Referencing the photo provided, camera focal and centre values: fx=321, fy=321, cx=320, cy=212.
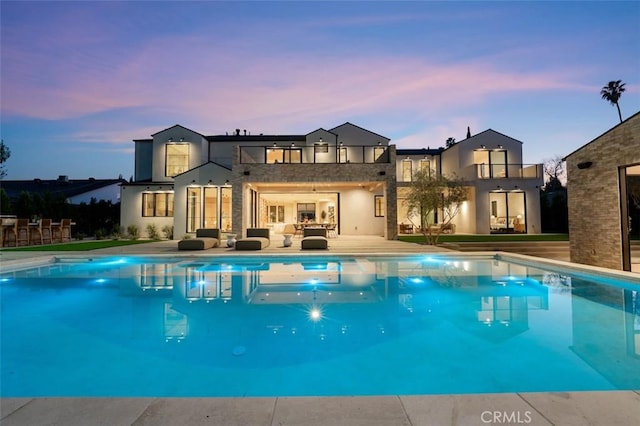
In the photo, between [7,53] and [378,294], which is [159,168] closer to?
[7,53]

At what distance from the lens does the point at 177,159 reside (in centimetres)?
2195

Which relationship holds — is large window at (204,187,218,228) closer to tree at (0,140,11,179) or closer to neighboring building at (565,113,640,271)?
tree at (0,140,11,179)

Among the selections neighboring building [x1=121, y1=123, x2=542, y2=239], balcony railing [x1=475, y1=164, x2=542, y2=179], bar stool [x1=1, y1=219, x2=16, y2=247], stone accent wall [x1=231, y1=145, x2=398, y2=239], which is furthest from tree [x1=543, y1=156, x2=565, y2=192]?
bar stool [x1=1, y1=219, x2=16, y2=247]

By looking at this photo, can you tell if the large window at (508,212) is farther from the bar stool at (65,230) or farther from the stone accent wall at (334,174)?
the bar stool at (65,230)

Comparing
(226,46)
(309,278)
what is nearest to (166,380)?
(309,278)

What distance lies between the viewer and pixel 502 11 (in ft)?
40.4

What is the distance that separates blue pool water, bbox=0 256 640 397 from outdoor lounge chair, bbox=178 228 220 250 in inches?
194

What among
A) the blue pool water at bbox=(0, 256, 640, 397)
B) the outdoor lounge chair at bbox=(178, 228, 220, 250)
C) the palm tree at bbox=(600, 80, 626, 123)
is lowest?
the blue pool water at bbox=(0, 256, 640, 397)

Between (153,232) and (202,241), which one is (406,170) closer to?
(202,241)

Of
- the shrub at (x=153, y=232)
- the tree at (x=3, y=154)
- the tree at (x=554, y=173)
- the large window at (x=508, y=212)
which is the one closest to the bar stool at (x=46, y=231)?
the tree at (x=3, y=154)

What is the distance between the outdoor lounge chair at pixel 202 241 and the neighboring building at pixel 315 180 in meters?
1.91

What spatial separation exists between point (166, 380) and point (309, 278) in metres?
5.22

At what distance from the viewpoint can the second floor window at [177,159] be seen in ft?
71.8

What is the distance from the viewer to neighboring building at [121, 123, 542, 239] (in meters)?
17.3
